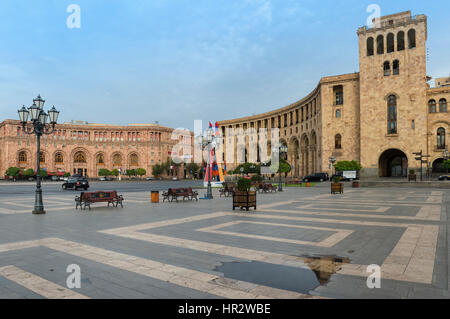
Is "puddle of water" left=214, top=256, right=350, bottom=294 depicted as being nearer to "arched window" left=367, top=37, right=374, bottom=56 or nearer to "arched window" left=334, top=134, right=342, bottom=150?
"arched window" left=334, top=134, right=342, bottom=150

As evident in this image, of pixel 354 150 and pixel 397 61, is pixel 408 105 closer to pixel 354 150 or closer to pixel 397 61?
pixel 397 61

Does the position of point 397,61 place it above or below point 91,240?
above

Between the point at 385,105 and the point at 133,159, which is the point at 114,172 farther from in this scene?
the point at 385,105

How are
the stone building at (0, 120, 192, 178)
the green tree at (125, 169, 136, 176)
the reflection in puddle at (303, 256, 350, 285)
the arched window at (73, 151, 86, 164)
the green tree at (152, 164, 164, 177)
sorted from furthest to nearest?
the green tree at (152, 164, 164, 177) < the arched window at (73, 151, 86, 164) < the green tree at (125, 169, 136, 176) < the stone building at (0, 120, 192, 178) < the reflection in puddle at (303, 256, 350, 285)

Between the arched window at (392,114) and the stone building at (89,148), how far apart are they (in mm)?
74329

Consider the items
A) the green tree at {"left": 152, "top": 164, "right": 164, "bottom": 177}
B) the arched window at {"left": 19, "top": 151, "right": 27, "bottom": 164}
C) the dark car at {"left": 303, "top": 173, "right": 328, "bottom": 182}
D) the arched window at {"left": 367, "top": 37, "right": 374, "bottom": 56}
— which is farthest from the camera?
the green tree at {"left": 152, "top": 164, "right": 164, "bottom": 177}

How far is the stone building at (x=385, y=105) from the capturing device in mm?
42000

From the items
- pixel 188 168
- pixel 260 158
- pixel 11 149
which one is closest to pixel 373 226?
pixel 260 158

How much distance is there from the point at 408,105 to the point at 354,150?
30.1 ft

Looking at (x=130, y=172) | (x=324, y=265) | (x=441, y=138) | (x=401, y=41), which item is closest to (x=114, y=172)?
(x=130, y=172)

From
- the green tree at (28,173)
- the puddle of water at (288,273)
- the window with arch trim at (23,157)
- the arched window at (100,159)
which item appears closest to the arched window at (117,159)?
the arched window at (100,159)

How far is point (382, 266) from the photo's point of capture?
4797 mm

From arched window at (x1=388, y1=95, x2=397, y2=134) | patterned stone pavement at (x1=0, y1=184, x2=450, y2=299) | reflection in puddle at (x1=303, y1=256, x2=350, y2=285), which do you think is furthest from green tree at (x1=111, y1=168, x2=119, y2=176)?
reflection in puddle at (x1=303, y1=256, x2=350, y2=285)

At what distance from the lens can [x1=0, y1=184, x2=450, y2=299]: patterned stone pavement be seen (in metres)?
3.87
